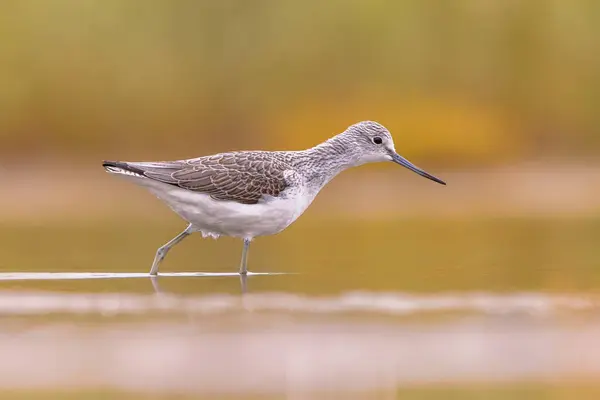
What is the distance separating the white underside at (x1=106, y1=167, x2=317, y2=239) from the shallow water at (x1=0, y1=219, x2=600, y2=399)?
0.46 metres

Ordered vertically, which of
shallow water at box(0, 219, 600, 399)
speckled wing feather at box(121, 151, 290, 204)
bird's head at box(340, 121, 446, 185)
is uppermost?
bird's head at box(340, 121, 446, 185)

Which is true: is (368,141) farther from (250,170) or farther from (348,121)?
(348,121)

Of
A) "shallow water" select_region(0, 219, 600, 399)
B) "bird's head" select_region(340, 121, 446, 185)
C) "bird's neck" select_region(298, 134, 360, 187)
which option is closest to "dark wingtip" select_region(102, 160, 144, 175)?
"shallow water" select_region(0, 219, 600, 399)

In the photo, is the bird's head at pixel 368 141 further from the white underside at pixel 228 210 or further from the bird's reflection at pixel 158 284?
the bird's reflection at pixel 158 284

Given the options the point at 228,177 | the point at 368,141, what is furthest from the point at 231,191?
the point at 368,141

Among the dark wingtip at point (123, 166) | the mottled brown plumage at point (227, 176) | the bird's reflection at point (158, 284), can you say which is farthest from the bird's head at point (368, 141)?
the dark wingtip at point (123, 166)

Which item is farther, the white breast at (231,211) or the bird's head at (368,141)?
the bird's head at (368,141)

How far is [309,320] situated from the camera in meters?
8.98

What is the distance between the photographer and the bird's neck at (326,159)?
12305mm

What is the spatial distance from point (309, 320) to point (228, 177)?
3215 mm

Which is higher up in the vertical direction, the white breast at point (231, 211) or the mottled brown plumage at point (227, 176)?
the mottled brown plumage at point (227, 176)

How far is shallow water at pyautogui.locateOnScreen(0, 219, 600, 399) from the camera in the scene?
7.24m

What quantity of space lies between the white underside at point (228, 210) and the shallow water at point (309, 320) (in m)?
A: 0.46

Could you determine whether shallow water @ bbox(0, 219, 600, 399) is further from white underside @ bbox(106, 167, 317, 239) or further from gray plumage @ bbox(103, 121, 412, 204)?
gray plumage @ bbox(103, 121, 412, 204)
